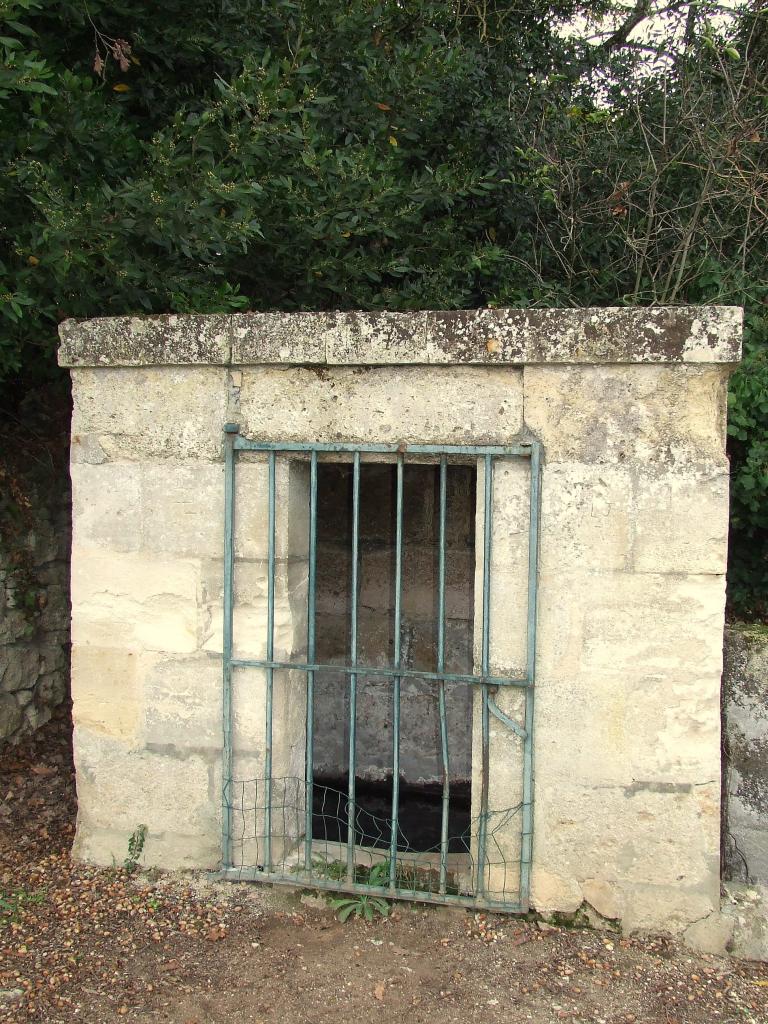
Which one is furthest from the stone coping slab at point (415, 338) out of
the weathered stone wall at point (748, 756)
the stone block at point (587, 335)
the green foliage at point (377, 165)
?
the weathered stone wall at point (748, 756)

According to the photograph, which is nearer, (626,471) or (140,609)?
(626,471)

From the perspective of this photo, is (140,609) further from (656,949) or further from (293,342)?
(656,949)

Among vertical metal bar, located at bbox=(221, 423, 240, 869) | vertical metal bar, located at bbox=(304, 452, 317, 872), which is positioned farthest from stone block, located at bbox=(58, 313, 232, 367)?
vertical metal bar, located at bbox=(304, 452, 317, 872)

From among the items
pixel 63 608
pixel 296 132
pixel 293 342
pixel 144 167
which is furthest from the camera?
pixel 63 608

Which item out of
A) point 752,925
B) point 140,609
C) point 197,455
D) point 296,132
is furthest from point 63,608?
point 752,925

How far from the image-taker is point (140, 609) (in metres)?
3.26

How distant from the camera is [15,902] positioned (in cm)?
315

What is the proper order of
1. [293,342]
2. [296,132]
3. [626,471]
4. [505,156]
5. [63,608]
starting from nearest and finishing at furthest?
[626,471] → [293,342] → [296,132] → [63,608] → [505,156]

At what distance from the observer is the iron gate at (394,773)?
116 inches

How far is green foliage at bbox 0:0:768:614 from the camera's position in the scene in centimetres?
369

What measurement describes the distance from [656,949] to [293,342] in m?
2.70

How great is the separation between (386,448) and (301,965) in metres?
1.95

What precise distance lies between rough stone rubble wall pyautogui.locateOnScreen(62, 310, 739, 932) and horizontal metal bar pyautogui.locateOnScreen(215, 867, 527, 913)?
0.11m

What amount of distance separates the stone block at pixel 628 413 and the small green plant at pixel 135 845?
235cm
